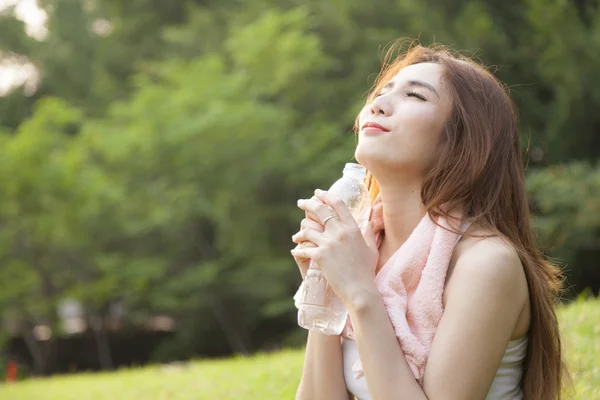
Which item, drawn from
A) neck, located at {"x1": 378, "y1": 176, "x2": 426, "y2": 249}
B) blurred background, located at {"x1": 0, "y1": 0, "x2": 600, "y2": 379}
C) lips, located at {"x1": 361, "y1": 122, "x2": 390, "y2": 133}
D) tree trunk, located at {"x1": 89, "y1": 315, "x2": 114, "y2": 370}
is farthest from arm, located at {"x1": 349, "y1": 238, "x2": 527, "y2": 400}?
tree trunk, located at {"x1": 89, "y1": 315, "x2": 114, "y2": 370}

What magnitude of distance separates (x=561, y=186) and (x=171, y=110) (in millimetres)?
7142

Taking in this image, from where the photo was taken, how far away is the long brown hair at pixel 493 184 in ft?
5.67

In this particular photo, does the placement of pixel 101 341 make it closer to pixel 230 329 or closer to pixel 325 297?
pixel 230 329

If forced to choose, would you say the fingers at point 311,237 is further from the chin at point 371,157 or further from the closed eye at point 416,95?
the closed eye at point 416,95

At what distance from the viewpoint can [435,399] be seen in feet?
5.09

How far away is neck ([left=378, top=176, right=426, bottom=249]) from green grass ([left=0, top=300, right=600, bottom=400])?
43.2 inches

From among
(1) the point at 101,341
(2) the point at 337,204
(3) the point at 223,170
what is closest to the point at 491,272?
(2) the point at 337,204

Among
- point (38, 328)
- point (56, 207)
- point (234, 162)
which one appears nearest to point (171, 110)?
point (234, 162)

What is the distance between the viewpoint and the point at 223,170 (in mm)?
14102

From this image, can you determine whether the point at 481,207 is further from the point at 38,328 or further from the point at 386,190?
the point at 38,328

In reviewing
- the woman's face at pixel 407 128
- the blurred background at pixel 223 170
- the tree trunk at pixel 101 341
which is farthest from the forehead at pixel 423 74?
the tree trunk at pixel 101 341

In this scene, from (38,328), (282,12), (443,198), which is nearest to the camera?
(443,198)

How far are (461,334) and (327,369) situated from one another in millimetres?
446

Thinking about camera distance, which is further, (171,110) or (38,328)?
(38,328)
